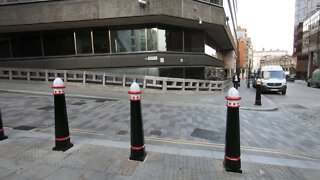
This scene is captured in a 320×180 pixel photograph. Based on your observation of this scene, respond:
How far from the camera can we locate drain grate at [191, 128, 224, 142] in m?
5.99

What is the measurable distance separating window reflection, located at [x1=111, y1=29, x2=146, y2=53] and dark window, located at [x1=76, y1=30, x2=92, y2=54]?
1814mm

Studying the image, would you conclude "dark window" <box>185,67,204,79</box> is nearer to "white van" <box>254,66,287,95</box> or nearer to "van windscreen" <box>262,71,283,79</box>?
"white van" <box>254,66,287,95</box>

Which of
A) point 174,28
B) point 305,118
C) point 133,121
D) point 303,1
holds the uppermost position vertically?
point 303,1

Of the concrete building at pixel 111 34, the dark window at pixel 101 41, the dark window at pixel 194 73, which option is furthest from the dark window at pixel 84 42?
the dark window at pixel 194 73

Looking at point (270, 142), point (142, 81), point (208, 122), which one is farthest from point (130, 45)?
point (270, 142)

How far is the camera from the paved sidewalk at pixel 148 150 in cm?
372

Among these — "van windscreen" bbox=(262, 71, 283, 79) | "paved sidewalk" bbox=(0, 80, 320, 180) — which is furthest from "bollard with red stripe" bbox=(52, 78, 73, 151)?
"van windscreen" bbox=(262, 71, 283, 79)

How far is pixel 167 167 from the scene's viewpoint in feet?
12.8

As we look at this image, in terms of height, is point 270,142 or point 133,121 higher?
point 133,121

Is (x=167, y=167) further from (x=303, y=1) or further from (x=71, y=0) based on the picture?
(x=303, y=1)

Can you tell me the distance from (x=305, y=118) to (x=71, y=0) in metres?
15.0

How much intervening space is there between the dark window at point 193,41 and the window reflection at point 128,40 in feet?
11.6

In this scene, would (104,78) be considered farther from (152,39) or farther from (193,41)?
(193,41)

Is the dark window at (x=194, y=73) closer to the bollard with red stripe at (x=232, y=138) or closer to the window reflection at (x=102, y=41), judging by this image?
the window reflection at (x=102, y=41)
